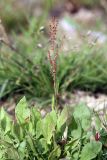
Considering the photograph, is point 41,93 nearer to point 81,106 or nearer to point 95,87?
point 95,87

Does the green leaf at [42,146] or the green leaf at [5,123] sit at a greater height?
the green leaf at [5,123]

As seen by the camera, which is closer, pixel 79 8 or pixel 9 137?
pixel 9 137

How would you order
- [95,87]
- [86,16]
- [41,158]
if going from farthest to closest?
1. [86,16]
2. [95,87]
3. [41,158]

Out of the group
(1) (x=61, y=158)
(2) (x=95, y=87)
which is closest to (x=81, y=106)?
(1) (x=61, y=158)

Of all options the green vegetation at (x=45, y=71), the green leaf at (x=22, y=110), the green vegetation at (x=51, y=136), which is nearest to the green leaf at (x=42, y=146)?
the green vegetation at (x=51, y=136)

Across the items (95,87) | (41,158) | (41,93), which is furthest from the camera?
(95,87)

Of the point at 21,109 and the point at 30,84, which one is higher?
the point at 30,84

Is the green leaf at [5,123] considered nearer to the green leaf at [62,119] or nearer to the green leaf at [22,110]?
the green leaf at [22,110]
